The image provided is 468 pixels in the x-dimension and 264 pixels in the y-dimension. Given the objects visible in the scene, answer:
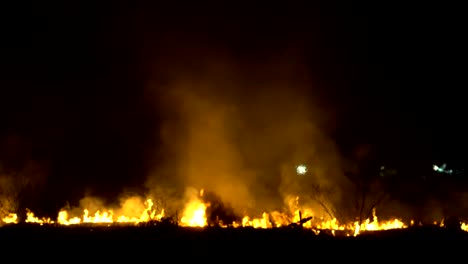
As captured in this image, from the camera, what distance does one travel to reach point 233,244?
15.5 m

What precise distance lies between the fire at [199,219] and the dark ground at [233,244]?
112 inches

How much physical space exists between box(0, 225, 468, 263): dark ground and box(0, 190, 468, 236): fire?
9.34 feet

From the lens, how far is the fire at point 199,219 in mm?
20223

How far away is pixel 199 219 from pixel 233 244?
6.63 m

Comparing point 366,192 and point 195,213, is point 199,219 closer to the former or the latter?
point 195,213

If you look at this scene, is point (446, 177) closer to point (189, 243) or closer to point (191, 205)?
point (191, 205)

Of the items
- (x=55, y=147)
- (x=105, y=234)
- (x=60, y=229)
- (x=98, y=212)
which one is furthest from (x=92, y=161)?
(x=105, y=234)

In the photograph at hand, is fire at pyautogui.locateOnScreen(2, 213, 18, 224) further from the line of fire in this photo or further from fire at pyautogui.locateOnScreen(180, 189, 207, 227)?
fire at pyautogui.locateOnScreen(180, 189, 207, 227)

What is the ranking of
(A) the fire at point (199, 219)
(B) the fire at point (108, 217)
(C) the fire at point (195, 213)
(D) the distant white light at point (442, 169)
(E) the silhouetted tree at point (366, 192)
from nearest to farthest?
(A) the fire at point (199, 219) → (E) the silhouetted tree at point (366, 192) → (C) the fire at point (195, 213) → (B) the fire at point (108, 217) → (D) the distant white light at point (442, 169)

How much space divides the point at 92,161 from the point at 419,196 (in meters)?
19.5

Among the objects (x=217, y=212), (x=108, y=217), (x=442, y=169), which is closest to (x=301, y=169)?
(x=217, y=212)

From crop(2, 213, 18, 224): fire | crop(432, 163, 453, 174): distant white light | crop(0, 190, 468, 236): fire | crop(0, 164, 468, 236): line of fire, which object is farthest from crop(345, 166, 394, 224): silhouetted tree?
crop(2, 213, 18, 224): fire

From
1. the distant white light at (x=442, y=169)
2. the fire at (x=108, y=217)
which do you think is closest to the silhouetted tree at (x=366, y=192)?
the distant white light at (x=442, y=169)

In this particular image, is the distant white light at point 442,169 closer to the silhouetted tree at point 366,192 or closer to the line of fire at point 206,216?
the silhouetted tree at point 366,192
